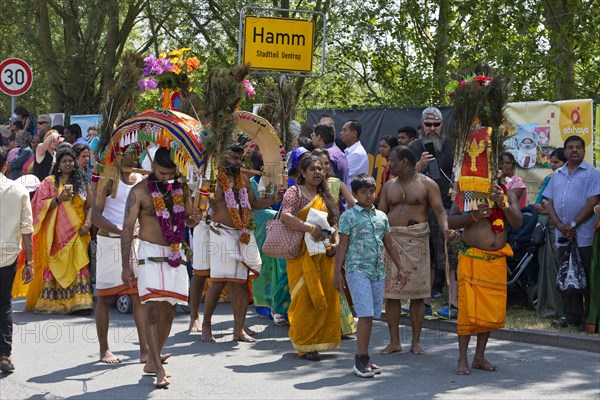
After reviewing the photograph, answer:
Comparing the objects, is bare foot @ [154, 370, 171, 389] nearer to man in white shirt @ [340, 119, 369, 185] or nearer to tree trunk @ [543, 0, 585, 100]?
man in white shirt @ [340, 119, 369, 185]

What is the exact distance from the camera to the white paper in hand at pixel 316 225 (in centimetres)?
923

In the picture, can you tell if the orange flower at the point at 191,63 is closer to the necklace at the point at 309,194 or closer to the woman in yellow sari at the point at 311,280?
the woman in yellow sari at the point at 311,280

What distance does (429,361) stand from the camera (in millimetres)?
9180

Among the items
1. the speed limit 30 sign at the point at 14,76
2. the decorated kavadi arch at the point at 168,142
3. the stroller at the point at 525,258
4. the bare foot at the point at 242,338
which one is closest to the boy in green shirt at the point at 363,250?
the decorated kavadi arch at the point at 168,142

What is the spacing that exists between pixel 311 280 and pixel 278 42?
19.8 feet

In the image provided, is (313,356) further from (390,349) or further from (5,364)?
(5,364)

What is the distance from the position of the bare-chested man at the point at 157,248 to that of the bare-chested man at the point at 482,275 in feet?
7.89

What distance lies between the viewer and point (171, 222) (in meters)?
8.19

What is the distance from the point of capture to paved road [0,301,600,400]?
788cm

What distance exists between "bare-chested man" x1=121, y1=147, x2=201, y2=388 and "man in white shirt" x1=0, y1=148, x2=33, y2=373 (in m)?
1.17

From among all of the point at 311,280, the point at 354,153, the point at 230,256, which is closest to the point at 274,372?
the point at 311,280

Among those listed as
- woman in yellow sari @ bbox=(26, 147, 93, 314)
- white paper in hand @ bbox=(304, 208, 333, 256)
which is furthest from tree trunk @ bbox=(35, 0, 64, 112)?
white paper in hand @ bbox=(304, 208, 333, 256)

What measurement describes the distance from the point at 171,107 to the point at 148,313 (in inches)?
79.8

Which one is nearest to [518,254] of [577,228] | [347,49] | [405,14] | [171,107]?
[577,228]
